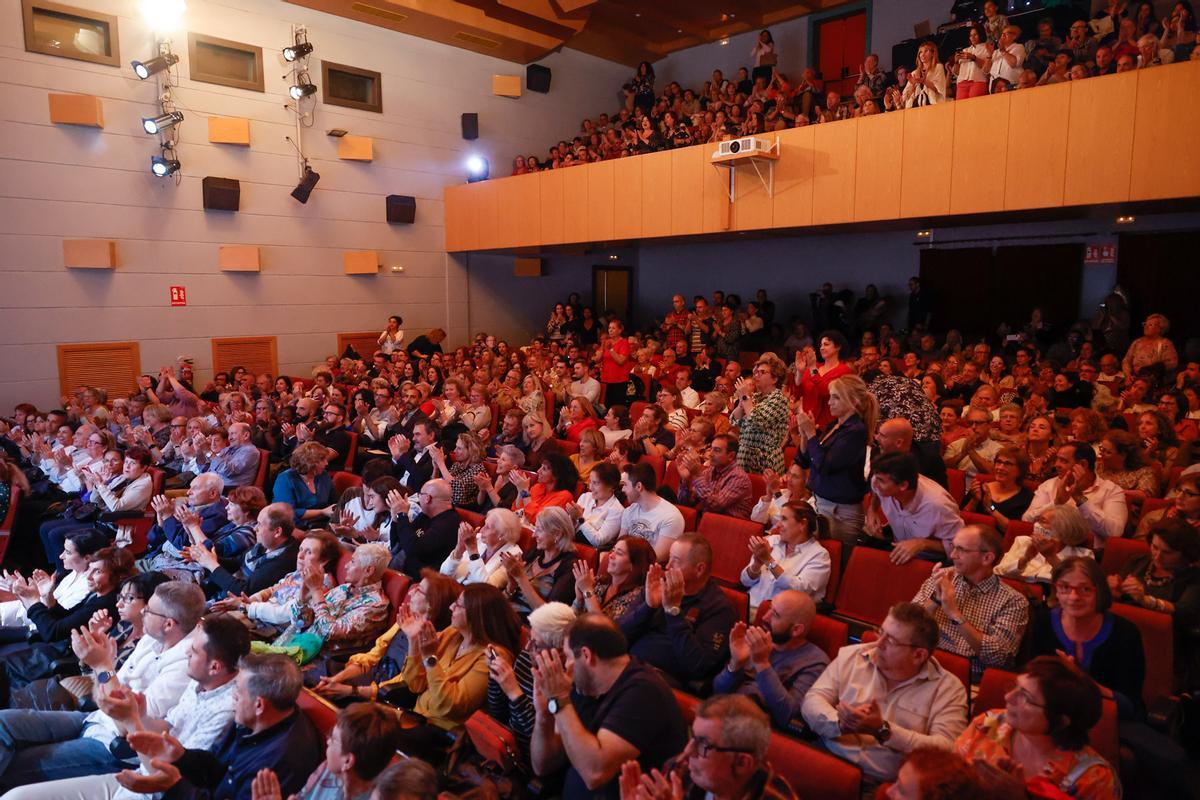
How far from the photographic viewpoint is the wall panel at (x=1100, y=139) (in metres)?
5.92

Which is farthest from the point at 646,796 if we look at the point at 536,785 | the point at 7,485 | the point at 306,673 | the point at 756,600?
the point at 7,485

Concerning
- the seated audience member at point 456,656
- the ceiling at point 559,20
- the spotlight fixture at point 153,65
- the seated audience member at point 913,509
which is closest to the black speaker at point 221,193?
the spotlight fixture at point 153,65

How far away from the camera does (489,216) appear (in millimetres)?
11367

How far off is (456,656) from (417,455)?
9.50 feet

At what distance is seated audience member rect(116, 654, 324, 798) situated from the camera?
221 cm

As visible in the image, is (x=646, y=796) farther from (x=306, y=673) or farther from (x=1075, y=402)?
(x=1075, y=402)

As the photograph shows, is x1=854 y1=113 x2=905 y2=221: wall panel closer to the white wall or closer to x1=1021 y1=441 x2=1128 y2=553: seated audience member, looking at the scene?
x1=1021 y1=441 x2=1128 y2=553: seated audience member

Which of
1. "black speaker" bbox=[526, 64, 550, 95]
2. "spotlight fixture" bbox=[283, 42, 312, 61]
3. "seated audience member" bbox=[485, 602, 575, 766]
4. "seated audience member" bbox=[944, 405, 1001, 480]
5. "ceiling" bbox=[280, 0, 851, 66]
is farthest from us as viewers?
"black speaker" bbox=[526, 64, 550, 95]

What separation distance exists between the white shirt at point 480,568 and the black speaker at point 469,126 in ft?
31.3

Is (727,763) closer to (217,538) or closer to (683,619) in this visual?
(683,619)

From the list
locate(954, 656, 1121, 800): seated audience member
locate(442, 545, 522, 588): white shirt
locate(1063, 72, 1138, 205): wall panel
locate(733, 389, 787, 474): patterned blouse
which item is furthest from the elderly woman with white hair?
locate(1063, 72, 1138, 205): wall panel

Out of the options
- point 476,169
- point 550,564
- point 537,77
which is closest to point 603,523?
point 550,564

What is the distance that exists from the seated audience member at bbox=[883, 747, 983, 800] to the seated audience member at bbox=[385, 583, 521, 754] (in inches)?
52.0

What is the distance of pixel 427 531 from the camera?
4004 mm
